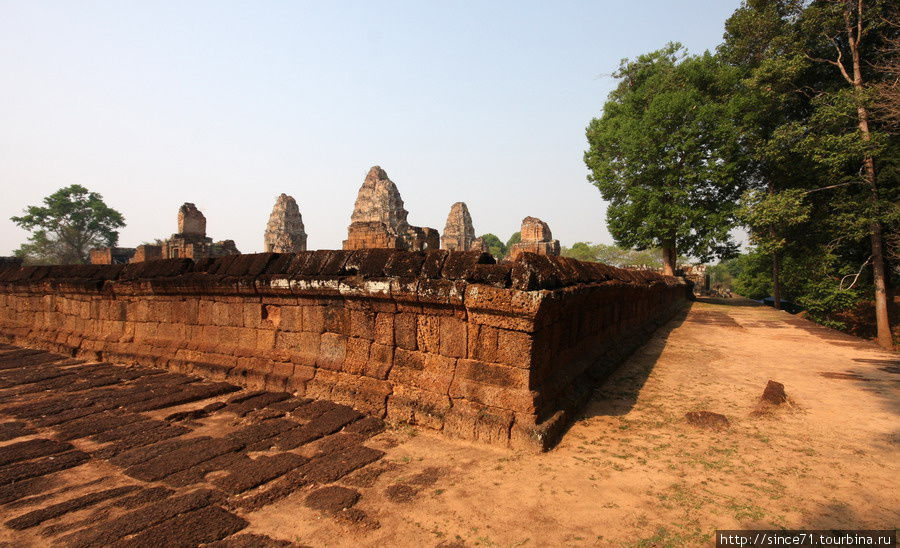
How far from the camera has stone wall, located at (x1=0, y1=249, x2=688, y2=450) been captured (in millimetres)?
3305

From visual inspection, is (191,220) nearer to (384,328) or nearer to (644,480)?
(384,328)

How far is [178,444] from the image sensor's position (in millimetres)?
3152

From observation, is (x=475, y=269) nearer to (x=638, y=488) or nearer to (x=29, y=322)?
(x=638, y=488)

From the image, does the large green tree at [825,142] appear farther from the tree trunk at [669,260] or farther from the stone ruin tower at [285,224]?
the stone ruin tower at [285,224]

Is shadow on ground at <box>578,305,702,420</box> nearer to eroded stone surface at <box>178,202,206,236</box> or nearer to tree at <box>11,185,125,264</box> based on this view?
eroded stone surface at <box>178,202,206,236</box>

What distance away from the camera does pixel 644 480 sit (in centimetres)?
267

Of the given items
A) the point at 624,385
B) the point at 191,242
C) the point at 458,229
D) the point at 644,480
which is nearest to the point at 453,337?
the point at 644,480

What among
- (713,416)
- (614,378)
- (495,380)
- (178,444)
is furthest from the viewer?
(614,378)

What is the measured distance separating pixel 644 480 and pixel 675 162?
1783cm

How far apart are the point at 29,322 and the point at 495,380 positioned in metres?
9.18

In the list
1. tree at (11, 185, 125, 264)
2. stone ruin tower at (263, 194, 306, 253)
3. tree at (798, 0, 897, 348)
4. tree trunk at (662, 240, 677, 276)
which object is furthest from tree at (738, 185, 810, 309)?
tree at (11, 185, 125, 264)

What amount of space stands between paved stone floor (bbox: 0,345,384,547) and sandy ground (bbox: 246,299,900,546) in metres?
0.21

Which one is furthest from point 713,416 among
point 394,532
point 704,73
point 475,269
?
point 704,73

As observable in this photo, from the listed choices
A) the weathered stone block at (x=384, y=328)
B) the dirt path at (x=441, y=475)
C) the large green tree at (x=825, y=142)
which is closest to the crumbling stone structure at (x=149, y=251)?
the dirt path at (x=441, y=475)
